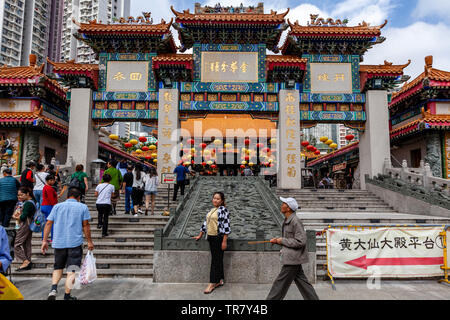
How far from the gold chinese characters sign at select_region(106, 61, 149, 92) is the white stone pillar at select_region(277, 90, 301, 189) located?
8415mm

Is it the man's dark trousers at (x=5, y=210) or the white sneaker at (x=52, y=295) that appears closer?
the white sneaker at (x=52, y=295)

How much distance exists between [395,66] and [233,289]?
1716 centimetres

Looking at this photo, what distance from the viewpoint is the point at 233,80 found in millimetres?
17250

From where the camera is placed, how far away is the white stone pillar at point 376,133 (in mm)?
16250

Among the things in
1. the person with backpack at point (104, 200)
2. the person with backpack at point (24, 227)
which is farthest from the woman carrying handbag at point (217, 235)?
the person with backpack at point (24, 227)

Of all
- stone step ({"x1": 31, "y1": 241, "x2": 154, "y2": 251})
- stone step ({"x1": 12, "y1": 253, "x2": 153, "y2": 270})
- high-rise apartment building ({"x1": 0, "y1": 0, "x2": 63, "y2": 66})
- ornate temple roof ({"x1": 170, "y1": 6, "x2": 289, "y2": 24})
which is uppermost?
high-rise apartment building ({"x1": 0, "y1": 0, "x2": 63, "y2": 66})

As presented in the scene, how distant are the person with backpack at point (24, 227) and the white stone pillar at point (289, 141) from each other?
12.4m

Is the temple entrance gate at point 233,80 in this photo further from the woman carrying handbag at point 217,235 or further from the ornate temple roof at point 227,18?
the woman carrying handbag at point 217,235

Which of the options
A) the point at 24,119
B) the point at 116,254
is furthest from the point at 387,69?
the point at 24,119

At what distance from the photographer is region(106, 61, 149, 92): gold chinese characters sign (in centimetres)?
1708

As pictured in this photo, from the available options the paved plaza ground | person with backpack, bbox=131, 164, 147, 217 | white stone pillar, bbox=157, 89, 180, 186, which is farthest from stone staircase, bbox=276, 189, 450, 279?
white stone pillar, bbox=157, 89, 180, 186

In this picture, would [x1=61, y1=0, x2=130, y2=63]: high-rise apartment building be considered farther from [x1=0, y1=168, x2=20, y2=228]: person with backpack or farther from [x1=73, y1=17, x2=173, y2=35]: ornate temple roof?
[x1=0, y1=168, x2=20, y2=228]: person with backpack

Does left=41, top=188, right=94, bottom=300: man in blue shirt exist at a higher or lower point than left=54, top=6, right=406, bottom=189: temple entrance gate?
lower

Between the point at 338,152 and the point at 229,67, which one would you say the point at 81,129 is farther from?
the point at 338,152
